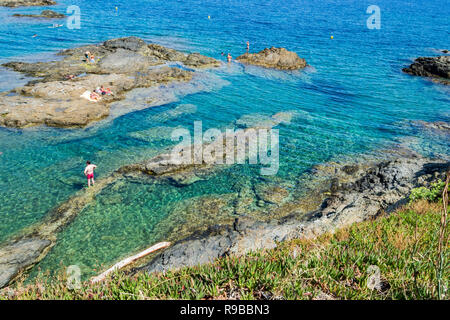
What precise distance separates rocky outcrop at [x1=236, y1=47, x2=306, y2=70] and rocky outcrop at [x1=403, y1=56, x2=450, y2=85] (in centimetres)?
1621

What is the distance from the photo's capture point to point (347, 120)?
90.8 feet

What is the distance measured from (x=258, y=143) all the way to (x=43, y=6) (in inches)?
3389

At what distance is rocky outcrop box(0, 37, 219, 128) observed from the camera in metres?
23.8

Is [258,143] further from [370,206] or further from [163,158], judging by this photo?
[370,206]

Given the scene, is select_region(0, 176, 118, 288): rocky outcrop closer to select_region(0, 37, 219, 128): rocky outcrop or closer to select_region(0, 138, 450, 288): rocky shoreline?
select_region(0, 138, 450, 288): rocky shoreline

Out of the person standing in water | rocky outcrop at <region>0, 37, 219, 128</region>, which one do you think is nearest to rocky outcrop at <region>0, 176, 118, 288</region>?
the person standing in water

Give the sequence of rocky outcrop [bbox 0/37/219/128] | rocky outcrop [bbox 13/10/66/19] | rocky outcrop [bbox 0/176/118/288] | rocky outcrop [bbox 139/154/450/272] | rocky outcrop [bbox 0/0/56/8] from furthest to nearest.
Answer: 1. rocky outcrop [bbox 0/0/56/8]
2. rocky outcrop [bbox 13/10/66/19]
3. rocky outcrop [bbox 0/37/219/128]
4. rocky outcrop [bbox 139/154/450/272]
5. rocky outcrop [bbox 0/176/118/288]

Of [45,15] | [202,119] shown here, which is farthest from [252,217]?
[45,15]

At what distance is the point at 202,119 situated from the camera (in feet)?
85.9

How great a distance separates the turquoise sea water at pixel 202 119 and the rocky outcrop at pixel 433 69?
2.11 metres

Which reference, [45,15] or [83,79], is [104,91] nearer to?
[83,79]

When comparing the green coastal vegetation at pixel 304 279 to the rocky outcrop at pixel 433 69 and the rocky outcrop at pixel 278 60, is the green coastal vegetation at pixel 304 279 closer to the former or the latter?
the rocky outcrop at pixel 278 60
